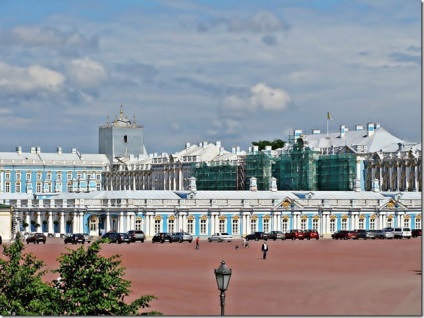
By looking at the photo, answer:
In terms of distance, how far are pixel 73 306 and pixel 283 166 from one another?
7818cm

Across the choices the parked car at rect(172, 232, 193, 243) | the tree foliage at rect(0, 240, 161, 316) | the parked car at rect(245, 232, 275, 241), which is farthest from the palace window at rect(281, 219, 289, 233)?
the tree foliage at rect(0, 240, 161, 316)

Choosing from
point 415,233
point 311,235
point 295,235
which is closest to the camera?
point 295,235

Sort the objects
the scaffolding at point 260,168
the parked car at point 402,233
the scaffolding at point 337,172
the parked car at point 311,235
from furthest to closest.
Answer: the scaffolding at point 260,168
the scaffolding at point 337,172
the parked car at point 402,233
the parked car at point 311,235

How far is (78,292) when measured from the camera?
19.0 meters

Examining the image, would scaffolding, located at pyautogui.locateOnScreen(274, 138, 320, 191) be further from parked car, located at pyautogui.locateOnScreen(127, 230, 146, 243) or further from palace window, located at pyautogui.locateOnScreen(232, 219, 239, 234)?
parked car, located at pyautogui.locateOnScreen(127, 230, 146, 243)

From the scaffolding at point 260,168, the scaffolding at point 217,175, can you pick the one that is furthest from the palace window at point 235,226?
the scaffolding at point 217,175

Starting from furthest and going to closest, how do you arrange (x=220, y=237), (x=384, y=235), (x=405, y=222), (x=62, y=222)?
(x=405, y=222) → (x=62, y=222) → (x=384, y=235) → (x=220, y=237)

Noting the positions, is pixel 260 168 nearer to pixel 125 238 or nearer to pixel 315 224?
pixel 315 224

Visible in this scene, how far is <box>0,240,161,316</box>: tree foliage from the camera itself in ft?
62.1

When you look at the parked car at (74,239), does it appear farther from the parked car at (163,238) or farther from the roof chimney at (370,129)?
the roof chimney at (370,129)

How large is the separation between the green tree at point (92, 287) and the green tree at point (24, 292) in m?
0.23

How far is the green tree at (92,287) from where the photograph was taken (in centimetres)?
1888

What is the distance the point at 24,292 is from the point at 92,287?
53.0 inches

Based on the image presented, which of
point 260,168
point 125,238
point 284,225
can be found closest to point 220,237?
point 125,238
